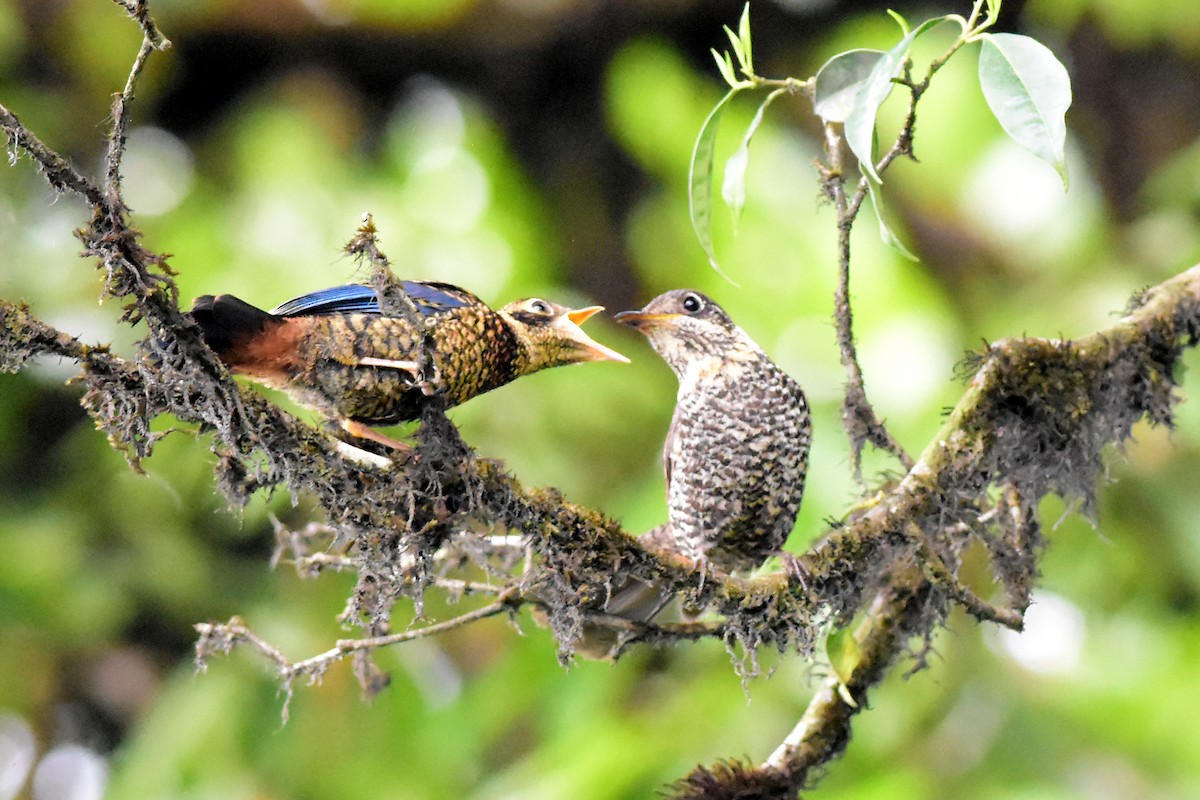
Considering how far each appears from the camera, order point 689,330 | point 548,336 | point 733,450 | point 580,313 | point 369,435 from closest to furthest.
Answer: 1. point 369,435
2. point 548,336
3. point 580,313
4. point 733,450
5. point 689,330

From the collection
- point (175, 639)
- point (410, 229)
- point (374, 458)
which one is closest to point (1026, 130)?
point (374, 458)

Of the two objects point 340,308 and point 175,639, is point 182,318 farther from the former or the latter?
point 175,639

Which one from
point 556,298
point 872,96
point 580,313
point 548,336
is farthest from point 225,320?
point 556,298

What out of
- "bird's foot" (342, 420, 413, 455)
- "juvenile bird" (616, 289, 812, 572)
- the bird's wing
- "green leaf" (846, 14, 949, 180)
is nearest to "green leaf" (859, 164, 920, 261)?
"green leaf" (846, 14, 949, 180)

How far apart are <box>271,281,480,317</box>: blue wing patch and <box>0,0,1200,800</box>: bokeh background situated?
1784 millimetres

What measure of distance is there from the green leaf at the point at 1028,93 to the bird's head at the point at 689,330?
56.8 inches

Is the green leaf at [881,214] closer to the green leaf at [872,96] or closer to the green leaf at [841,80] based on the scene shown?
the green leaf at [872,96]

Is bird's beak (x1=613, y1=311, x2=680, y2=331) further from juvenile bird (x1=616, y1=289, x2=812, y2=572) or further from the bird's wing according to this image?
the bird's wing

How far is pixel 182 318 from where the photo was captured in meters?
1.84

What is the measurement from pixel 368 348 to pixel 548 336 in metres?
0.48

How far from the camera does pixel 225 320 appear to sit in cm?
214

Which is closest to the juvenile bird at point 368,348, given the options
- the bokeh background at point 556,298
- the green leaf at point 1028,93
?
the green leaf at point 1028,93

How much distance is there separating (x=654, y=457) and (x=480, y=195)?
1.44m

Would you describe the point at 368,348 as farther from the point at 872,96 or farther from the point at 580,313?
the point at 872,96
